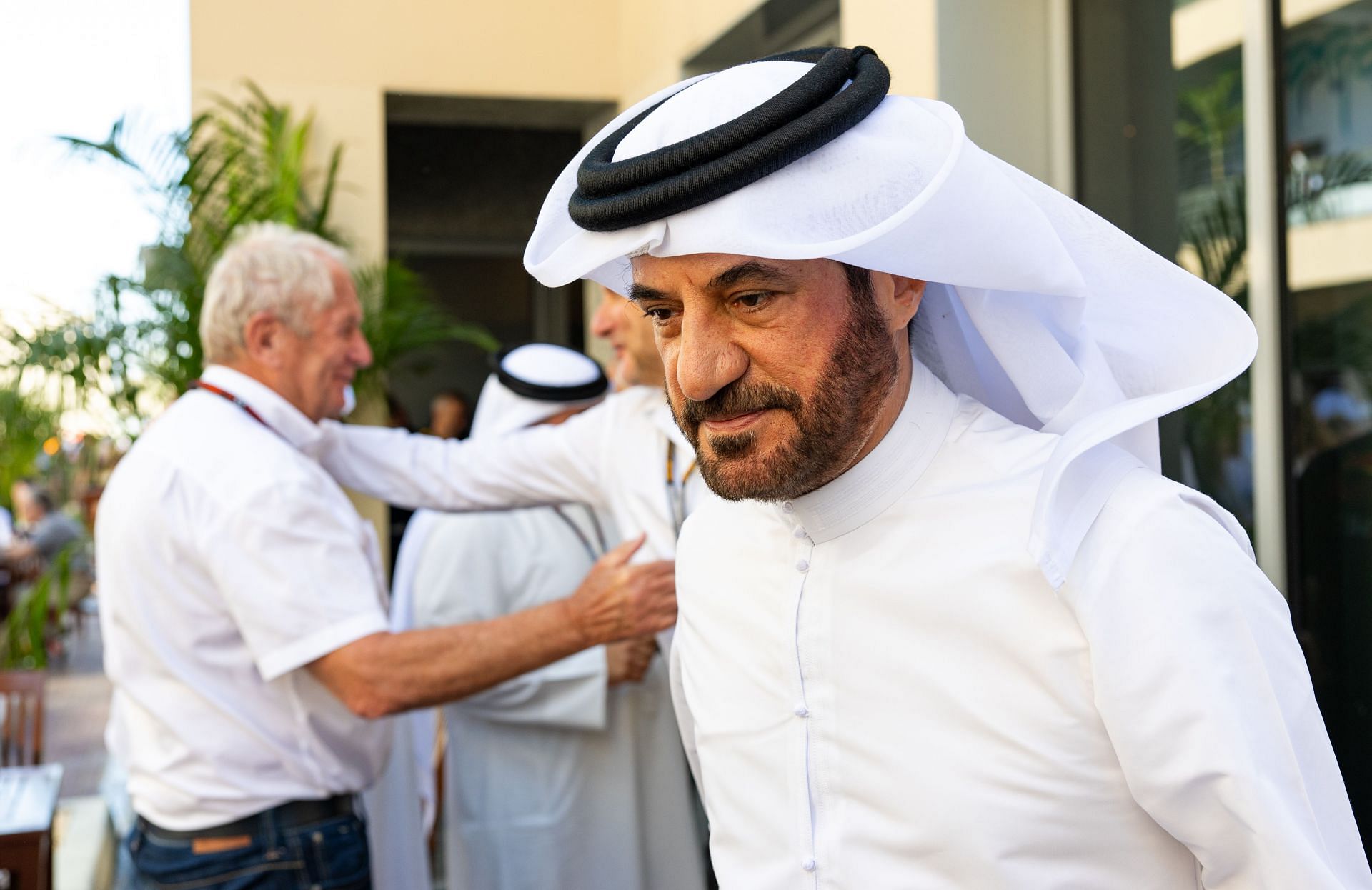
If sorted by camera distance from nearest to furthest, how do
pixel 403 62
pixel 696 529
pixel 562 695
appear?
pixel 696 529, pixel 562 695, pixel 403 62

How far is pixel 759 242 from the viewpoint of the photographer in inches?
47.6

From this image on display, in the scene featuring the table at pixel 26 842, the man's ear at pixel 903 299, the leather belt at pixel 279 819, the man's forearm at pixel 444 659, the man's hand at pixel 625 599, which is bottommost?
the table at pixel 26 842

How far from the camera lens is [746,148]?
4.05 ft

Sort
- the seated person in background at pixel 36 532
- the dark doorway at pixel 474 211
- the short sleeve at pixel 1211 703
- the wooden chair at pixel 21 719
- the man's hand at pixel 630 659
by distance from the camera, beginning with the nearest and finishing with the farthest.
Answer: the short sleeve at pixel 1211 703 < the man's hand at pixel 630 659 < the wooden chair at pixel 21 719 < the dark doorway at pixel 474 211 < the seated person in background at pixel 36 532

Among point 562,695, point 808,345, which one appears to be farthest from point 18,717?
point 808,345

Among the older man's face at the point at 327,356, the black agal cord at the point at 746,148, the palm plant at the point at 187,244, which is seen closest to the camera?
the black agal cord at the point at 746,148

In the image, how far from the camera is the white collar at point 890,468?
4.54 feet

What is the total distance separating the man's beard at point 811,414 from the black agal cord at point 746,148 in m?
0.16

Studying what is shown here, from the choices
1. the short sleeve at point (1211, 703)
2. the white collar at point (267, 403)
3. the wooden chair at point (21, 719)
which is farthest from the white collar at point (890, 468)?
the wooden chair at point (21, 719)

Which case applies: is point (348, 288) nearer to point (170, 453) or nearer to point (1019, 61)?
point (170, 453)

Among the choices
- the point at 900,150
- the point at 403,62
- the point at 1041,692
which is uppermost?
the point at 403,62

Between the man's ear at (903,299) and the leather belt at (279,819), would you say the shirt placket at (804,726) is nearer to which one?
the man's ear at (903,299)

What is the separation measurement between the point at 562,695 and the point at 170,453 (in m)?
1.07

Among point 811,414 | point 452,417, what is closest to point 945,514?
point 811,414
